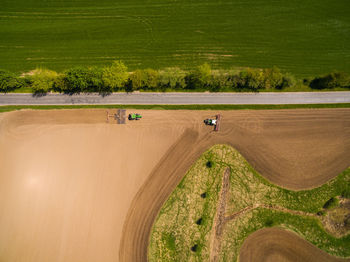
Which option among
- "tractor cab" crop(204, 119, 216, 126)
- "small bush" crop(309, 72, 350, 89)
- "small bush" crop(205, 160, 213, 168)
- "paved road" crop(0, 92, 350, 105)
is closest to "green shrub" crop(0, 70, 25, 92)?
"paved road" crop(0, 92, 350, 105)

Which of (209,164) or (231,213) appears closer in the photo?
(231,213)

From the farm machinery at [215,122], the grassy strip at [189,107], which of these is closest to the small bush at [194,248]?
the farm machinery at [215,122]

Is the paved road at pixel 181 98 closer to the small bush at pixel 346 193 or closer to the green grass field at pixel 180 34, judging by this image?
the green grass field at pixel 180 34

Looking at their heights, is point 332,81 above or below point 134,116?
above

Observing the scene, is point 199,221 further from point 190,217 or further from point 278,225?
point 278,225

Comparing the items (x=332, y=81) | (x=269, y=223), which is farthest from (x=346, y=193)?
(x=332, y=81)

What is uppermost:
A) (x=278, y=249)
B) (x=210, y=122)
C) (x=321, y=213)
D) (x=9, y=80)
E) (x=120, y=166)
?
(x=9, y=80)

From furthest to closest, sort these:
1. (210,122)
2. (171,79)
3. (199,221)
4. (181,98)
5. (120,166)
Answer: (181,98) < (120,166) < (210,122) < (171,79) < (199,221)
